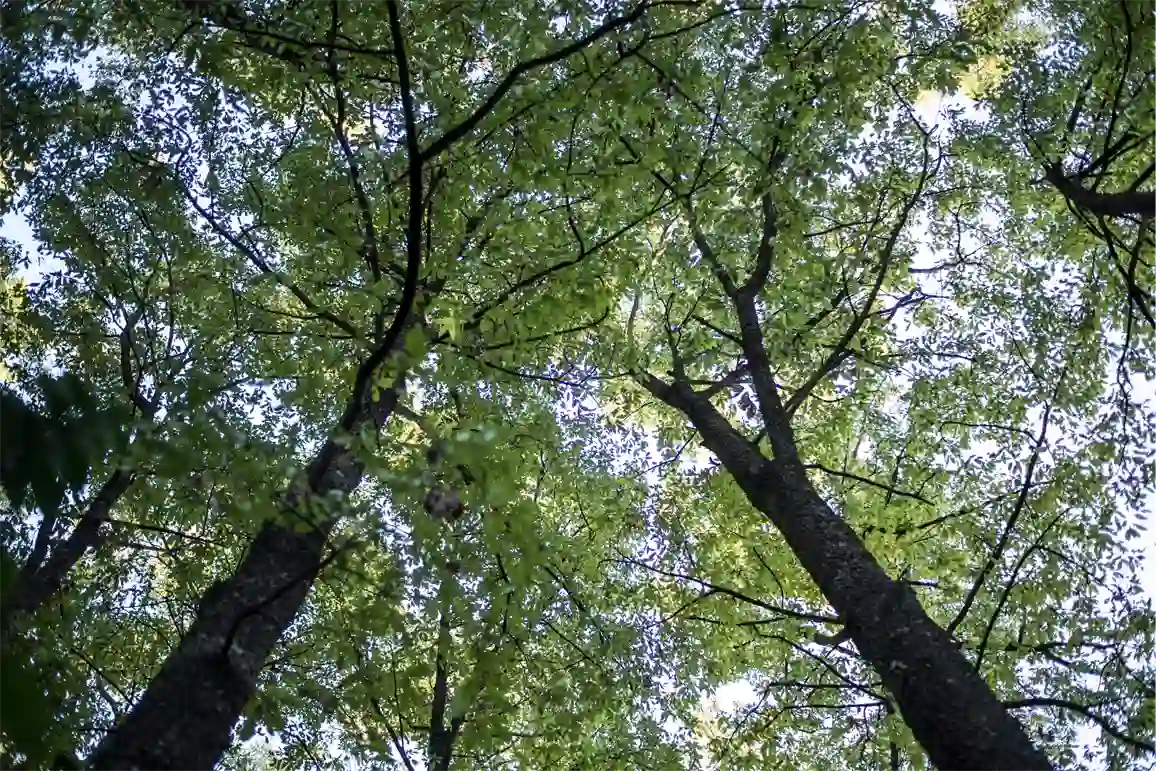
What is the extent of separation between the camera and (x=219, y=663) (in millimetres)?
3920

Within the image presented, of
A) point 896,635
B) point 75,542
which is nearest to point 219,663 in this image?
point 896,635

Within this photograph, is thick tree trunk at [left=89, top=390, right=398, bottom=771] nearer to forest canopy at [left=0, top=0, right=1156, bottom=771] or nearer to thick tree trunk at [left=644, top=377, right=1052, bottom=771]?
forest canopy at [left=0, top=0, right=1156, bottom=771]

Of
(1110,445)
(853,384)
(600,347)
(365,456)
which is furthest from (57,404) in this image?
(853,384)

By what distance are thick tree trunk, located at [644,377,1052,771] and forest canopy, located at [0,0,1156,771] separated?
0.08 ft

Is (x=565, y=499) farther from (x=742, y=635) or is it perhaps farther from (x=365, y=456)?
(x=365, y=456)

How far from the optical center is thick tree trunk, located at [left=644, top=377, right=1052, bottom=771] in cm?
401

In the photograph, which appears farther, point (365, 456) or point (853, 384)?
point (853, 384)

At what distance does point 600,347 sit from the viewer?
648cm

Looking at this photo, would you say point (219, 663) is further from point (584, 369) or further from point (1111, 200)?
point (1111, 200)

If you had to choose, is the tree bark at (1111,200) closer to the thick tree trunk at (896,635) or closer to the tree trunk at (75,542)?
the thick tree trunk at (896,635)

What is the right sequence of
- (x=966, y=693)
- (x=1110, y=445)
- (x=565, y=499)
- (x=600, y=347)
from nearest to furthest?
(x=966, y=693), (x=1110, y=445), (x=600, y=347), (x=565, y=499)

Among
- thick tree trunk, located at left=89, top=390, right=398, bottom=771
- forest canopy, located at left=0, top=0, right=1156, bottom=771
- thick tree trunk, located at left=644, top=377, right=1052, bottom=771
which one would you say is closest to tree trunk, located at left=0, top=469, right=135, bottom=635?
forest canopy, located at left=0, top=0, right=1156, bottom=771

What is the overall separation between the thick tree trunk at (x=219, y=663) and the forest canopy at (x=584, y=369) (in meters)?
0.02

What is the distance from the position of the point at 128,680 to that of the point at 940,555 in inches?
280
